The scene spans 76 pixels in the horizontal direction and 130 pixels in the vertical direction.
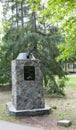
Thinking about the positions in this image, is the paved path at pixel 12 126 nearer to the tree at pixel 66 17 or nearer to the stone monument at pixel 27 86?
the stone monument at pixel 27 86

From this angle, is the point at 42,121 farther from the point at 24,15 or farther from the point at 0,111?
the point at 24,15

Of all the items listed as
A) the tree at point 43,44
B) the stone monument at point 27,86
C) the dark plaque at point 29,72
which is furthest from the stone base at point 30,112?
the tree at point 43,44

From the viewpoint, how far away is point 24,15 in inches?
666

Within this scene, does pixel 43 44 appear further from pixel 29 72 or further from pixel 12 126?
pixel 12 126

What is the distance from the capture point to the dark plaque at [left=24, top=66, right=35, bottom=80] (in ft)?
33.8

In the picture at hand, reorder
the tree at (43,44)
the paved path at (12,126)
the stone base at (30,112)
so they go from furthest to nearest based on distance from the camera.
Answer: the tree at (43,44) → the stone base at (30,112) → the paved path at (12,126)

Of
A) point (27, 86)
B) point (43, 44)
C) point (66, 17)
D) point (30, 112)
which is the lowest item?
point (30, 112)

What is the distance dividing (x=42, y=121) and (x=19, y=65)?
95.2 inches

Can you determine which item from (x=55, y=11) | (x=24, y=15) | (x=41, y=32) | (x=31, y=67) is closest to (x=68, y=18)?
(x=55, y=11)

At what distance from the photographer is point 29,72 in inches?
407

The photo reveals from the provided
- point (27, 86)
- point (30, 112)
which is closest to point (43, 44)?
point (27, 86)

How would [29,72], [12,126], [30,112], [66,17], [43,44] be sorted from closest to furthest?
1. [12,126]
2. [66,17]
3. [30,112]
4. [29,72]
5. [43,44]

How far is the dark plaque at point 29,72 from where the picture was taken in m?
10.3

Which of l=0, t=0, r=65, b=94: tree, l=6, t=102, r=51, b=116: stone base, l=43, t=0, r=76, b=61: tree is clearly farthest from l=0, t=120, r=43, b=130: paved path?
l=0, t=0, r=65, b=94: tree
